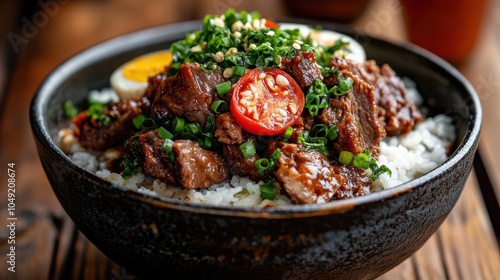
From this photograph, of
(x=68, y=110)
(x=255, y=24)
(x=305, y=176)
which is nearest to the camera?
(x=305, y=176)

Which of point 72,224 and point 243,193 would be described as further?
point 72,224

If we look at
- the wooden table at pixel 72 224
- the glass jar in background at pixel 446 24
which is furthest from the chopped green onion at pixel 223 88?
the glass jar in background at pixel 446 24

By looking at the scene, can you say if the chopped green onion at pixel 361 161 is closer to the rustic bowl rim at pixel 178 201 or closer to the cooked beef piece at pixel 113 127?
the rustic bowl rim at pixel 178 201

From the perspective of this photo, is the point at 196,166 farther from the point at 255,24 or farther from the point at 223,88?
the point at 255,24

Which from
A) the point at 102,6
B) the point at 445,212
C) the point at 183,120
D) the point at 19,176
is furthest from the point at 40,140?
the point at 102,6

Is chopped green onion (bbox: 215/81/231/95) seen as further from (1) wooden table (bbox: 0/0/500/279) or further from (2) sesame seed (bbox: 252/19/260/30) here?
(1) wooden table (bbox: 0/0/500/279)

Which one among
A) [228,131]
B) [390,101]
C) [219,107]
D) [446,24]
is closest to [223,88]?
[219,107]
